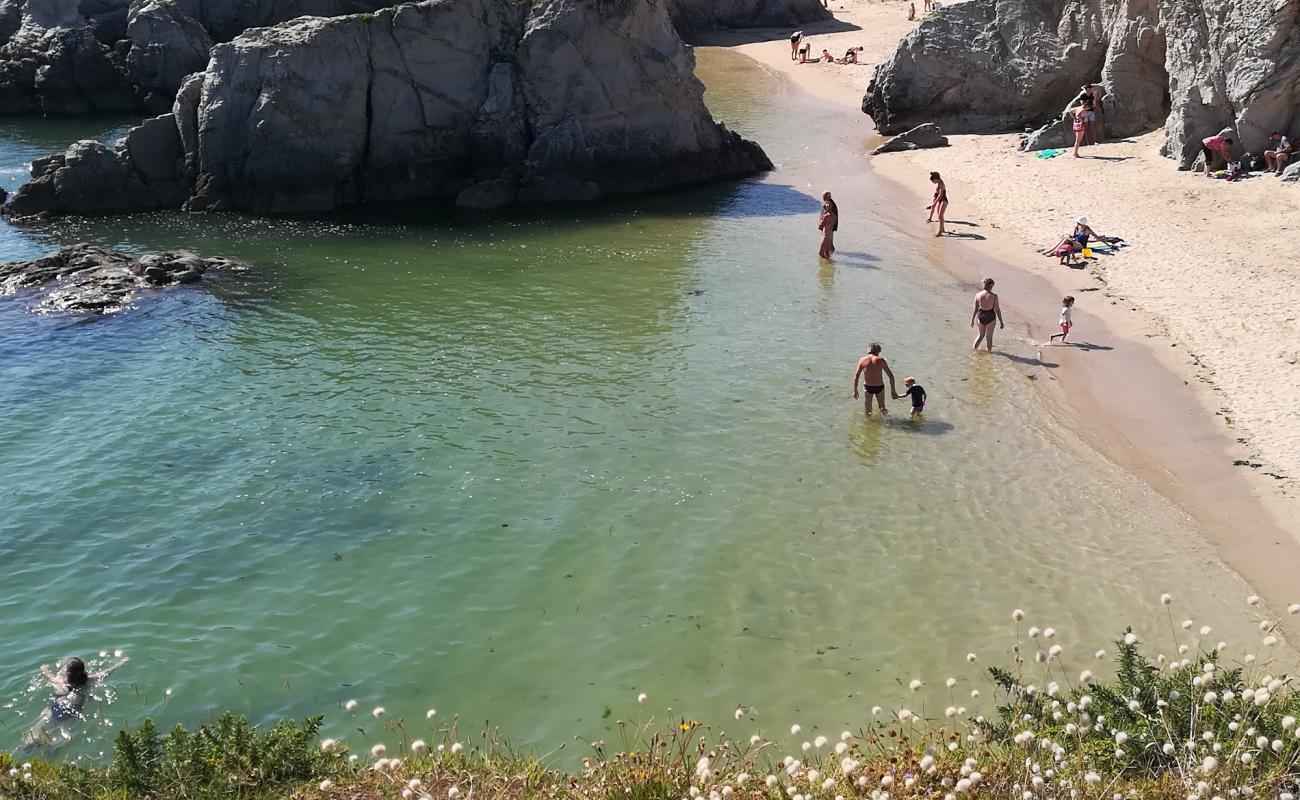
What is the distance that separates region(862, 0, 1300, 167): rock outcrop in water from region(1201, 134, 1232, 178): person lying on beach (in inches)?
18.1

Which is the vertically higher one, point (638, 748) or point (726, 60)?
point (726, 60)

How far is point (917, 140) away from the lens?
41.7 metres

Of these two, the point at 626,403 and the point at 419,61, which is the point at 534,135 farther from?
the point at 626,403

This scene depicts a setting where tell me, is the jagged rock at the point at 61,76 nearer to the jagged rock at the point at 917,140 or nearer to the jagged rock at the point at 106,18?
the jagged rock at the point at 106,18

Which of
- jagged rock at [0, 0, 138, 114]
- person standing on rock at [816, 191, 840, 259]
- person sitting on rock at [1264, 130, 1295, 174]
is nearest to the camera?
person standing on rock at [816, 191, 840, 259]

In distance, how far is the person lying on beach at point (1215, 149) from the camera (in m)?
32.0

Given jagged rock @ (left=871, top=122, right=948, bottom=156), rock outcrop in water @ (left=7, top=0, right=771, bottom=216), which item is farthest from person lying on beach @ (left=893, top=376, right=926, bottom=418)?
jagged rock @ (left=871, top=122, right=948, bottom=156)

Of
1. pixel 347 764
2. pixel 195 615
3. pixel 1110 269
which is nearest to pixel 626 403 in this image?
pixel 195 615

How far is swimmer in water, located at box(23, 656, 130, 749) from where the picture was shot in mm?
12594

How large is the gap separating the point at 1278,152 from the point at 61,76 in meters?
50.4

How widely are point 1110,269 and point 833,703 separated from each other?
60.7 feet

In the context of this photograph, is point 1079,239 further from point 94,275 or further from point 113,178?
point 113,178

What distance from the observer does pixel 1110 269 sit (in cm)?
2728

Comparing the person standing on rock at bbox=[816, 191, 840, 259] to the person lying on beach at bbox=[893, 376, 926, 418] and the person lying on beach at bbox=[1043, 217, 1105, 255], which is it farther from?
the person lying on beach at bbox=[893, 376, 926, 418]
